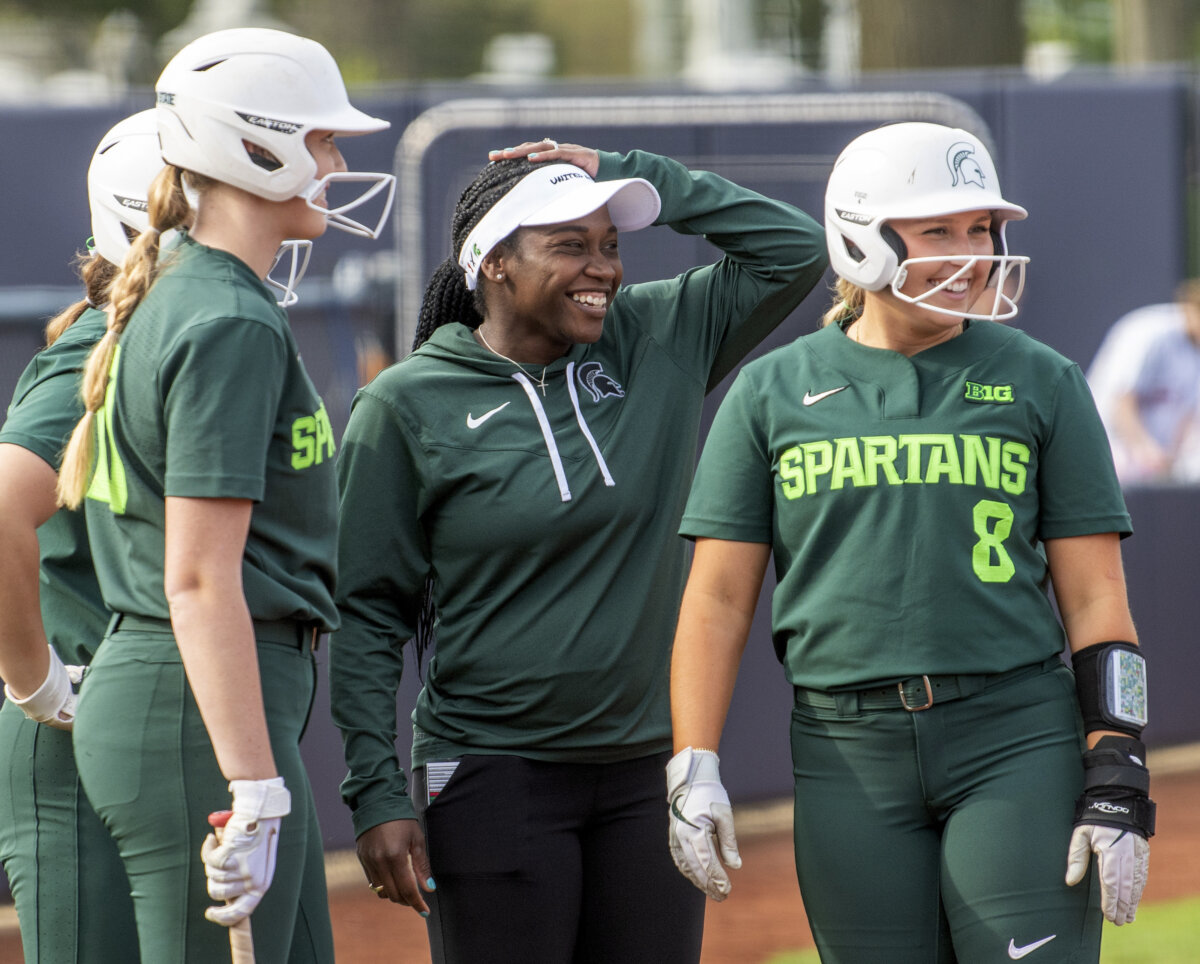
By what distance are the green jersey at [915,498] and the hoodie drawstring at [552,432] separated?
0.24 meters

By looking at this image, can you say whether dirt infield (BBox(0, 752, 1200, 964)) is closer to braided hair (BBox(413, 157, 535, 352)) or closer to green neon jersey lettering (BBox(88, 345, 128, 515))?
braided hair (BBox(413, 157, 535, 352))

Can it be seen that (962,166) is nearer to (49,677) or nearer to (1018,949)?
(1018,949)

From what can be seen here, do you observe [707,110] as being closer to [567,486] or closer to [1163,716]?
[1163,716]

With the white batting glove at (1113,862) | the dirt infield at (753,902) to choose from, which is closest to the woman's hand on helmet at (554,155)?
the white batting glove at (1113,862)

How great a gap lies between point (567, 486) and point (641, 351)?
0.40m

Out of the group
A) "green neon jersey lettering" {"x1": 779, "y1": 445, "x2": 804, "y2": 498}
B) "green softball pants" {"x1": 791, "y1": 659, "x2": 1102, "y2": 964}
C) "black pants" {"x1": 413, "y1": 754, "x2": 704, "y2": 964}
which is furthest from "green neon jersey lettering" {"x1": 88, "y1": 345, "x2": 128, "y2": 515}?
"green softball pants" {"x1": 791, "y1": 659, "x2": 1102, "y2": 964}

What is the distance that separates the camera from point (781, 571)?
10.8 ft

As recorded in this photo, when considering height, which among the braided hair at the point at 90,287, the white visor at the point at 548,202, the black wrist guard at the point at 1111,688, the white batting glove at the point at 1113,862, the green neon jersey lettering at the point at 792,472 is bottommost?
the white batting glove at the point at 1113,862

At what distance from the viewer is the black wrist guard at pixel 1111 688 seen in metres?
3.03

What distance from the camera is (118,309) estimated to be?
9.07 feet

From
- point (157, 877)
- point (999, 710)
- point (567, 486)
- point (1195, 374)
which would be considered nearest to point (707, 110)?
point (1195, 374)

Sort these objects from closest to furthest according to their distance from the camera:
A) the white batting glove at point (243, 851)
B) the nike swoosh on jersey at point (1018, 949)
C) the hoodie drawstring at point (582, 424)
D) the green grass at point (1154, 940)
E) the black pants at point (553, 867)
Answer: the white batting glove at point (243, 851)
the nike swoosh on jersey at point (1018, 949)
the black pants at point (553, 867)
the hoodie drawstring at point (582, 424)
the green grass at point (1154, 940)

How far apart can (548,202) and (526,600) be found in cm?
79

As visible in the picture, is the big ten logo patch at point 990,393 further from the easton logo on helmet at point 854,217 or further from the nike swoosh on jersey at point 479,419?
the nike swoosh on jersey at point 479,419
